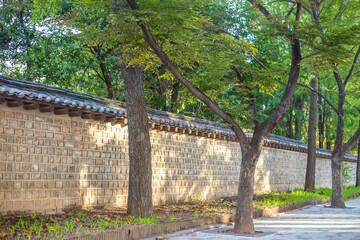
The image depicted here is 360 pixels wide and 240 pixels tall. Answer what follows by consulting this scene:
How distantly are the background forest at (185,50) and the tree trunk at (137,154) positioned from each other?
74cm

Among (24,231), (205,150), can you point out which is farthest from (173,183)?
(24,231)

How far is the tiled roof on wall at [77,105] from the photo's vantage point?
8.24m

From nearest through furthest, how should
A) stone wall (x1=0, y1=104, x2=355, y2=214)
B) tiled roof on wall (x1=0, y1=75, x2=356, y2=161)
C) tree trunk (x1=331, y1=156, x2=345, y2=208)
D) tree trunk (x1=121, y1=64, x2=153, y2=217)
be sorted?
tiled roof on wall (x1=0, y1=75, x2=356, y2=161) < stone wall (x1=0, y1=104, x2=355, y2=214) < tree trunk (x1=121, y1=64, x2=153, y2=217) < tree trunk (x1=331, y1=156, x2=345, y2=208)

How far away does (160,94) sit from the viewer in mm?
18109

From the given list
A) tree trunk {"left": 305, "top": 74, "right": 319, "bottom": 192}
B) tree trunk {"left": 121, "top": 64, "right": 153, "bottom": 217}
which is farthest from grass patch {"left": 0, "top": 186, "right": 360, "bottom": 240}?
tree trunk {"left": 305, "top": 74, "right": 319, "bottom": 192}

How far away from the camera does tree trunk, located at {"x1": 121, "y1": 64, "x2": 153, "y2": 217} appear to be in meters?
9.05

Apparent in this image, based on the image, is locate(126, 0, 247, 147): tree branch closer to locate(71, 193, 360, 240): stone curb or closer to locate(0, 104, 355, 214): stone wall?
locate(71, 193, 360, 240): stone curb

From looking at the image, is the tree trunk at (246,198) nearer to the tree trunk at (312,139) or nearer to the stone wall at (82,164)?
the stone wall at (82,164)

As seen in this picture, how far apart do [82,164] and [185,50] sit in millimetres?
3938

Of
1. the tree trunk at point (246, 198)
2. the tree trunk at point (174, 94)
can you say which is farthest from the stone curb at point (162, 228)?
the tree trunk at point (174, 94)

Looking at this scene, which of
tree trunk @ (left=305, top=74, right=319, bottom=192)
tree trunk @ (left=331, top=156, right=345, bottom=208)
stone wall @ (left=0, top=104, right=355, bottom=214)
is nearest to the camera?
stone wall @ (left=0, top=104, right=355, bottom=214)

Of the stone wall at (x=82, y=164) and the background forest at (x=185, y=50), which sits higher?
the background forest at (x=185, y=50)

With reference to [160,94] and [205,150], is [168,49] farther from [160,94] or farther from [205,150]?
[160,94]

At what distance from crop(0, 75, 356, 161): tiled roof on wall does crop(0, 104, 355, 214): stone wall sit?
278 millimetres
